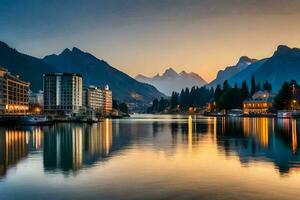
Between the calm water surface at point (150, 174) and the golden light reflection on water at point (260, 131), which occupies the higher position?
the golden light reflection on water at point (260, 131)

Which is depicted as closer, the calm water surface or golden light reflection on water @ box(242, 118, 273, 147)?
the calm water surface

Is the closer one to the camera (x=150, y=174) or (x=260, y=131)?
(x=150, y=174)

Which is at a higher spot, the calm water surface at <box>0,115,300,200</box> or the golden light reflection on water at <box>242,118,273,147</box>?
the golden light reflection on water at <box>242,118,273,147</box>

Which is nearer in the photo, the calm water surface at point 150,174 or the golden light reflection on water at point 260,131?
the calm water surface at point 150,174

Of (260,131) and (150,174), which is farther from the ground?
(260,131)

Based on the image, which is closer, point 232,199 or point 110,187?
point 232,199

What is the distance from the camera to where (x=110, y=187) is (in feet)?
81.6

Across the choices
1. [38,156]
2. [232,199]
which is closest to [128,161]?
[38,156]

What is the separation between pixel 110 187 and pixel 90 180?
247 cm

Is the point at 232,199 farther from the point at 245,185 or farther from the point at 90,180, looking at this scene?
the point at 90,180

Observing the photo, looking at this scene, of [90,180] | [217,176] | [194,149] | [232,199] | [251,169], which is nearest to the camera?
[232,199]

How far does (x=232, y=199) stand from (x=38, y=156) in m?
24.6

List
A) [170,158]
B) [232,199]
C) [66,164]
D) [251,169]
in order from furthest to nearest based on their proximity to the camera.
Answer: [170,158]
[66,164]
[251,169]
[232,199]

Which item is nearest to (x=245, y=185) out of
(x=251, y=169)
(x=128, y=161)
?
(x=251, y=169)
